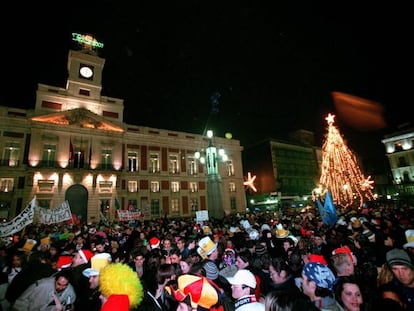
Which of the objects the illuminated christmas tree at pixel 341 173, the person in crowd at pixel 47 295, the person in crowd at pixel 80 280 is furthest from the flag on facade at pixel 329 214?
the illuminated christmas tree at pixel 341 173

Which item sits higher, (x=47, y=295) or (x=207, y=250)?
(x=207, y=250)

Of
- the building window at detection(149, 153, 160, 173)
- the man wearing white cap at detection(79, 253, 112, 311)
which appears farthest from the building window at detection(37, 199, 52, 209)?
the man wearing white cap at detection(79, 253, 112, 311)

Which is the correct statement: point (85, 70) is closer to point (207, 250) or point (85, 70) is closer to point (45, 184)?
point (45, 184)

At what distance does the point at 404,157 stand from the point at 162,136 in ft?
174

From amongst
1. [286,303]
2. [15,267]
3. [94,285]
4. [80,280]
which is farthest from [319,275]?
[15,267]

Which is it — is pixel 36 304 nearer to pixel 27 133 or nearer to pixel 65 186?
pixel 65 186

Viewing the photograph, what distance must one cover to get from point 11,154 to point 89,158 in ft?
26.8

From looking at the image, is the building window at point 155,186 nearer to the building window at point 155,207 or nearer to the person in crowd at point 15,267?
the building window at point 155,207

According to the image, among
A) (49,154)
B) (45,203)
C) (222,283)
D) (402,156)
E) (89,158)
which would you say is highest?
(402,156)

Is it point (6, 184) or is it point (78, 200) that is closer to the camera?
point (6, 184)

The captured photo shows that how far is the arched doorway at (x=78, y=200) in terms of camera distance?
27266mm

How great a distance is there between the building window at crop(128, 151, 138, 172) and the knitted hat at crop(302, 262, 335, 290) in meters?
32.7

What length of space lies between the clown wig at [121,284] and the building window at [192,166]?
116 ft

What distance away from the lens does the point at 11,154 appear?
26172mm
